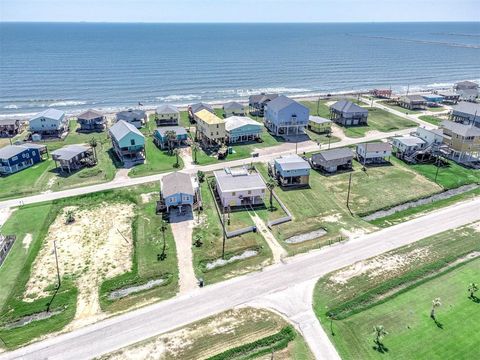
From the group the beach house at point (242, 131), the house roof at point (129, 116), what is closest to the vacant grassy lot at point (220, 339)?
the beach house at point (242, 131)

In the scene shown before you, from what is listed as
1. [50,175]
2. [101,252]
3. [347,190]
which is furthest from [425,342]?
[50,175]

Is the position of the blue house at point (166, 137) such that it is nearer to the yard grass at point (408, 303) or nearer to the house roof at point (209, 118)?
the house roof at point (209, 118)

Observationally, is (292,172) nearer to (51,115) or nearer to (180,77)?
(51,115)

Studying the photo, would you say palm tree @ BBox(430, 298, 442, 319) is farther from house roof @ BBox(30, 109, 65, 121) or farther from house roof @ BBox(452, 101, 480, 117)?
house roof @ BBox(30, 109, 65, 121)

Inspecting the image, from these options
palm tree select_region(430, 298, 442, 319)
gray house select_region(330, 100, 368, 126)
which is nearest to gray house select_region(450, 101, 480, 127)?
gray house select_region(330, 100, 368, 126)

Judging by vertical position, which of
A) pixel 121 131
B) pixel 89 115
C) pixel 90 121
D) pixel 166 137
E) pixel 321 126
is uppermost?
pixel 121 131

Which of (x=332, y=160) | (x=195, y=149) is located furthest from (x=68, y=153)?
(x=332, y=160)

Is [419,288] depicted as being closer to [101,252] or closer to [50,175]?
[101,252]
